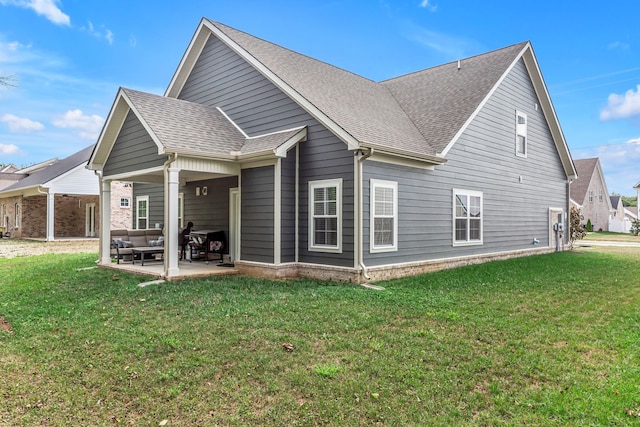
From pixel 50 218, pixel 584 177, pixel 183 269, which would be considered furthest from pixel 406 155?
pixel 584 177

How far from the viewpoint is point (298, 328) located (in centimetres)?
567

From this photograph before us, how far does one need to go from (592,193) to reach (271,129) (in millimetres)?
37454

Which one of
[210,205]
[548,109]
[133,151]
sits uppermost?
[548,109]

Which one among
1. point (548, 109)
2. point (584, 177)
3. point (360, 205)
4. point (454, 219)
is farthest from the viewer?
point (584, 177)

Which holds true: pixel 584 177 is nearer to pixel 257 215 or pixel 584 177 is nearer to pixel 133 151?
pixel 257 215

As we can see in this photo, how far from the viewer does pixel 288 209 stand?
32.2 ft

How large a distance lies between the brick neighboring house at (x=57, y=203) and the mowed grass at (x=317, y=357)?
1823cm

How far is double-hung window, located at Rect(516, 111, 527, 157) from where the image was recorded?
15.2 metres

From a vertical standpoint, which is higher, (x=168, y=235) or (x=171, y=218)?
(x=171, y=218)

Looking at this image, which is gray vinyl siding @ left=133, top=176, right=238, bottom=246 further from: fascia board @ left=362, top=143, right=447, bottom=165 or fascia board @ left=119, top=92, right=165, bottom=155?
fascia board @ left=362, top=143, right=447, bottom=165

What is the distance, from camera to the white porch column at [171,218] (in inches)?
365

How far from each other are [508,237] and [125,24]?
17.0 m

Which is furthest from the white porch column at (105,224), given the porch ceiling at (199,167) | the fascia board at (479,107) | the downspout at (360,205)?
the fascia board at (479,107)

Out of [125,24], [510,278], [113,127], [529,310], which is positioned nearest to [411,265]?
[510,278]
